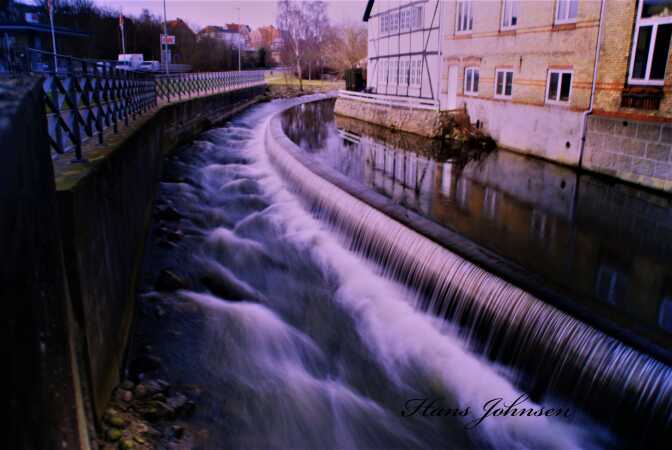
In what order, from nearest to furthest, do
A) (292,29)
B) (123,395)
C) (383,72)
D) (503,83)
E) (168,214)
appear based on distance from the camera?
1. (123,395)
2. (168,214)
3. (503,83)
4. (383,72)
5. (292,29)

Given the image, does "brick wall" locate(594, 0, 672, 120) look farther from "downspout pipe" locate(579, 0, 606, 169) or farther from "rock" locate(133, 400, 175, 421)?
"rock" locate(133, 400, 175, 421)

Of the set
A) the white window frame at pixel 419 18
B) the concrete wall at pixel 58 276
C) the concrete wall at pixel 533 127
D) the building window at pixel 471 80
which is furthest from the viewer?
the white window frame at pixel 419 18

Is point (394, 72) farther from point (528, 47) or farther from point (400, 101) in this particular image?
point (528, 47)

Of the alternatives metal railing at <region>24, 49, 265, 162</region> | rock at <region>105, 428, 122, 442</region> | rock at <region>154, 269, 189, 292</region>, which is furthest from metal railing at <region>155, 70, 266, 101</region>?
rock at <region>105, 428, 122, 442</region>

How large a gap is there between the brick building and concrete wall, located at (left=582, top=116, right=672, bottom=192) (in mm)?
22

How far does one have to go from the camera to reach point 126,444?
4367 millimetres

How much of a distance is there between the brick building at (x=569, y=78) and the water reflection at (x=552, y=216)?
2.32ft

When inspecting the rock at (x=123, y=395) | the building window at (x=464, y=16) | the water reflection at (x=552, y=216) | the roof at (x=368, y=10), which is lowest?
the rock at (x=123, y=395)

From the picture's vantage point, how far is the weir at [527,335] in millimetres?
4613

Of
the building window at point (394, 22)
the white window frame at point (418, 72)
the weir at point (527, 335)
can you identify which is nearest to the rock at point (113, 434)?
the weir at point (527, 335)

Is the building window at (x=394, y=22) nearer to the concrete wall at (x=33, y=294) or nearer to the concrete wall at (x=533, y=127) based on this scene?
the concrete wall at (x=533, y=127)

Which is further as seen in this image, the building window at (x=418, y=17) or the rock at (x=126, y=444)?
the building window at (x=418, y=17)

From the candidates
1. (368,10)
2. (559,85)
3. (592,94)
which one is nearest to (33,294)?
(592,94)

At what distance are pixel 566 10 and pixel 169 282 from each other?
43.4ft
